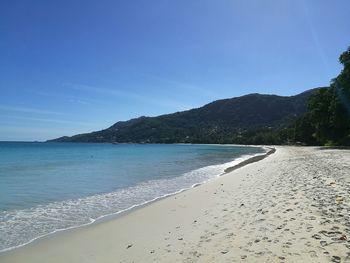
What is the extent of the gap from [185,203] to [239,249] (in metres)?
6.56

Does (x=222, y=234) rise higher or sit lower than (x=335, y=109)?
lower

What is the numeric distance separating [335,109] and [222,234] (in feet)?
146

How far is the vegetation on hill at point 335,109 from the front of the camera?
146 feet

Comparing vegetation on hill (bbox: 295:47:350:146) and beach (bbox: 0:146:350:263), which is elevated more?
vegetation on hill (bbox: 295:47:350:146)

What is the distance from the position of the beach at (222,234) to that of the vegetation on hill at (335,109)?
37.2 m

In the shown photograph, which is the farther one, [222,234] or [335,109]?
[335,109]

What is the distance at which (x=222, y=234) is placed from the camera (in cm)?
770

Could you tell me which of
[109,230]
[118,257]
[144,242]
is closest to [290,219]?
[144,242]

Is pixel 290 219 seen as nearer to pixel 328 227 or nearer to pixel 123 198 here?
pixel 328 227

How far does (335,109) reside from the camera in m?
46.8

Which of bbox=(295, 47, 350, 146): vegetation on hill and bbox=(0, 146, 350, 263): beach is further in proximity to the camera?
bbox=(295, 47, 350, 146): vegetation on hill

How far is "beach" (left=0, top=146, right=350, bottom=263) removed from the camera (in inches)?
246

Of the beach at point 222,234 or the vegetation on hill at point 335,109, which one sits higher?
the vegetation on hill at point 335,109

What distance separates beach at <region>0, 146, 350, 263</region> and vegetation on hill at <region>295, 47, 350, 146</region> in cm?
3716
